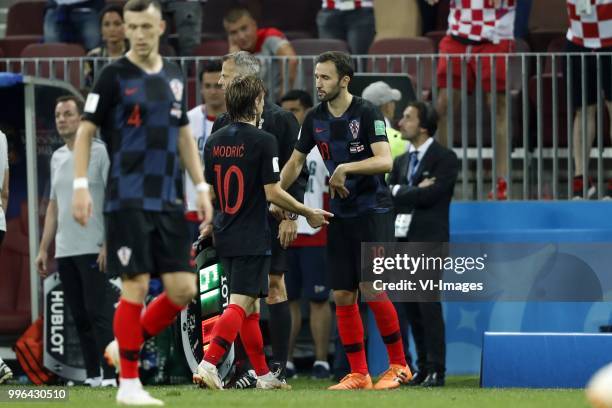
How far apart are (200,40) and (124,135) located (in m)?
7.86

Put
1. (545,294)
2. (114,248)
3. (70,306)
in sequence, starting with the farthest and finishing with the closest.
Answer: (545,294) < (70,306) < (114,248)

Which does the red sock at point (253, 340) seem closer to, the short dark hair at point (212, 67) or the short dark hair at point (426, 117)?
the short dark hair at point (426, 117)

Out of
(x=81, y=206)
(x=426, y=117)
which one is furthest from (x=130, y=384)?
(x=426, y=117)

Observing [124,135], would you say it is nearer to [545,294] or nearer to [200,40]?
[545,294]

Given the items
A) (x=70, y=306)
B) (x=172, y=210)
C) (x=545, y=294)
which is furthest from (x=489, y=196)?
(x=172, y=210)

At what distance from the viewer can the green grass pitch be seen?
7.98m

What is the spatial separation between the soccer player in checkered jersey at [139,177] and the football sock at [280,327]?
2.48m

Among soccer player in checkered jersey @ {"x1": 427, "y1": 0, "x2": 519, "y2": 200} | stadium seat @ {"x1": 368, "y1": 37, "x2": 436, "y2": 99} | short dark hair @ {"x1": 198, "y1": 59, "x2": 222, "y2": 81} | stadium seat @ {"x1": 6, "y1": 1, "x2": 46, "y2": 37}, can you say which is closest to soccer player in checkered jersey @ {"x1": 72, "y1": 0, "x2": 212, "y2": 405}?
short dark hair @ {"x1": 198, "y1": 59, "x2": 222, "y2": 81}

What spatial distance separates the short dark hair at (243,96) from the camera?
31.5ft

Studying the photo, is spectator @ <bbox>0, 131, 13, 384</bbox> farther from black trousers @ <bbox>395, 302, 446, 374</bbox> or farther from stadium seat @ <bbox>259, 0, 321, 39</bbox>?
stadium seat @ <bbox>259, 0, 321, 39</bbox>

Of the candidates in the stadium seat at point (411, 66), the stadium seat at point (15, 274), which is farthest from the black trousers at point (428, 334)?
the stadium seat at point (15, 274)

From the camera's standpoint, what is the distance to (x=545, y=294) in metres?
12.3

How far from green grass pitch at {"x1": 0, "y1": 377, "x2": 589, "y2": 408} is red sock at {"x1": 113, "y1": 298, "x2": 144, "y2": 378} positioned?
0.98 feet

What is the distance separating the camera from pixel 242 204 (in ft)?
31.4
